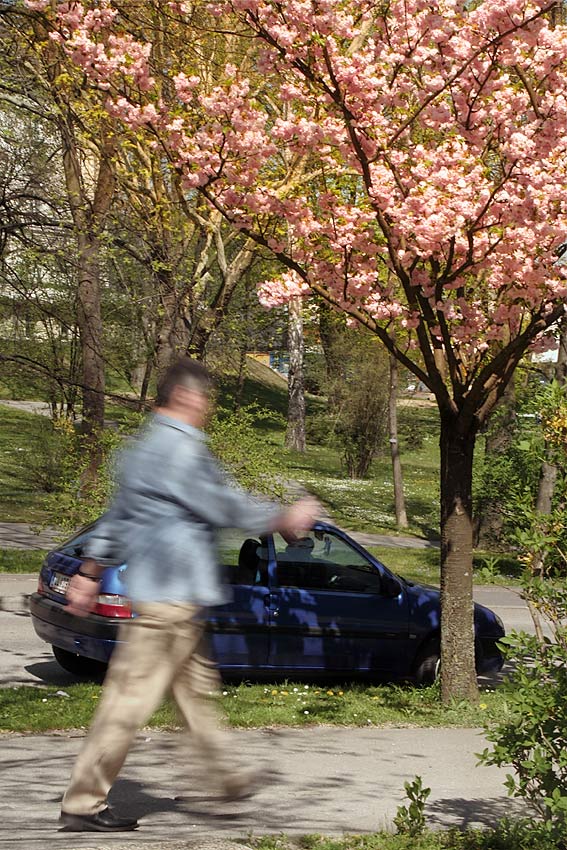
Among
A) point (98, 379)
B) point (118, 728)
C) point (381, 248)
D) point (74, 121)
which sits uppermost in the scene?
point (74, 121)

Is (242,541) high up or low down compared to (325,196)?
down

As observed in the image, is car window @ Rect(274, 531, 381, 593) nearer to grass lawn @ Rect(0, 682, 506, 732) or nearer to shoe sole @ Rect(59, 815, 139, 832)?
grass lawn @ Rect(0, 682, 506, 732)

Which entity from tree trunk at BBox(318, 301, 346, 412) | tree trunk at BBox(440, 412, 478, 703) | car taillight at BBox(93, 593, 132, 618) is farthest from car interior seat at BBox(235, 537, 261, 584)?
tree trunk at BBox(318, 301, 346, 412)

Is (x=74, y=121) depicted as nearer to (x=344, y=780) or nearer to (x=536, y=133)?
(x=536, y=133)

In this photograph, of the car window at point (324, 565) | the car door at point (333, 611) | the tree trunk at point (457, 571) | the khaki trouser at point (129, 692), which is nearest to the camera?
the khaki trouser at point (129, 692)

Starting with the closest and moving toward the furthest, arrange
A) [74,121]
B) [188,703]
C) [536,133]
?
[188,703], [536,133], [74,121]

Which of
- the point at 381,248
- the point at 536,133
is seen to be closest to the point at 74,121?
the point at 381,248

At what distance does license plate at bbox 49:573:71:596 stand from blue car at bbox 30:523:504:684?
0.01m

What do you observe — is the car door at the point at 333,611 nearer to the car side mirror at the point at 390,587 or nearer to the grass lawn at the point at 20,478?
the car side mirror at the point at 390,587

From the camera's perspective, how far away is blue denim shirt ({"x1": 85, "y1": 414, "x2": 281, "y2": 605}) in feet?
15.2

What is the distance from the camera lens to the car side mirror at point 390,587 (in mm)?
10023

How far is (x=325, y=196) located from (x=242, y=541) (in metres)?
3.30

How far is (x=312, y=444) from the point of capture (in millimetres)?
46125

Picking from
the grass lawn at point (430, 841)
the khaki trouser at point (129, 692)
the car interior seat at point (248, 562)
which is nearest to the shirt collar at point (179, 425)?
the khaki trouser at point (129, 692)
